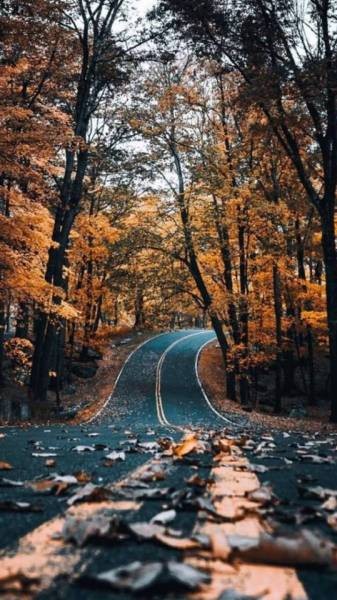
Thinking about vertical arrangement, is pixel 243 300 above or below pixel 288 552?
above

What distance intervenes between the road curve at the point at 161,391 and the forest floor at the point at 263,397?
665mm

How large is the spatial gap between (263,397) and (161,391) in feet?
22.5

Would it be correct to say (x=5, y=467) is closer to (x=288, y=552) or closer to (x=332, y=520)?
(x=332, y=520)

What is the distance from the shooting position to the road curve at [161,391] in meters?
20.8

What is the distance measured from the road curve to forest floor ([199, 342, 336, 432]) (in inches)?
26.2

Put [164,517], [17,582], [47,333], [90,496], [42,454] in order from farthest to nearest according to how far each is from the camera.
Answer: [47,333], [42,454], [90,496], [164,517], [17,582]

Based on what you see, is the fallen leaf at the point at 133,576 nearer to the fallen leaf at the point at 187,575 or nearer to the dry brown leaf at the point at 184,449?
the fallen leaf at the point at 187,575

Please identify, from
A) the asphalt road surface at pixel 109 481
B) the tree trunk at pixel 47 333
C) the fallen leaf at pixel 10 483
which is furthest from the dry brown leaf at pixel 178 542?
the tree trunk at pixel 47 333

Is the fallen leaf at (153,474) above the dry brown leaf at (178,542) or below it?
below

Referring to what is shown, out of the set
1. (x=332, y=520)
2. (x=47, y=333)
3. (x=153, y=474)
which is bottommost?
(x=153, y=474)

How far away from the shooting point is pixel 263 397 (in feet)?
102

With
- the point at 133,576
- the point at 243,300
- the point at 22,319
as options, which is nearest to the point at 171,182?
the point at 243,300

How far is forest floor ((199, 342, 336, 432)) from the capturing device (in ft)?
70.7

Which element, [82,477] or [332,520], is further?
[82,477]
